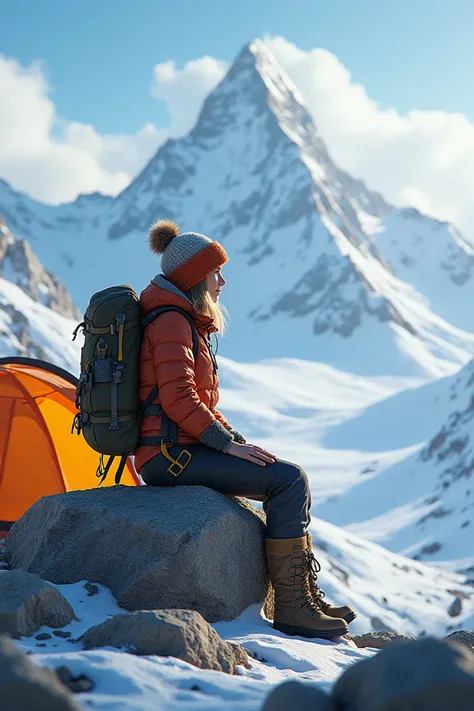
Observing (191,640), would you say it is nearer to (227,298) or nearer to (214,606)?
(214,606)

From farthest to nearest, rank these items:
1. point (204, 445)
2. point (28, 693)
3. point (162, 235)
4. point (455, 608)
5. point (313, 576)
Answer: point (455, 608), point (162, 235), point (204, 445), point (313, 576), point (28, 693)

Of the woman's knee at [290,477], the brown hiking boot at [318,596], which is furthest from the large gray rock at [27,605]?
the brown hiking boot at [318,596]

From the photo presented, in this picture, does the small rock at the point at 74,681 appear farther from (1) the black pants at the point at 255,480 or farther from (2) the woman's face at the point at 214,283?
(2) the woman's face at the point at 214,283

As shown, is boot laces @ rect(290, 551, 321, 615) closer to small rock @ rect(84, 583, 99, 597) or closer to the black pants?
the black pants

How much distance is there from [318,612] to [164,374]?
1992 millimetres

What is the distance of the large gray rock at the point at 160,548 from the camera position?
5.77 meters

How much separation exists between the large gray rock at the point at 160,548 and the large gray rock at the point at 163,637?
1.11m

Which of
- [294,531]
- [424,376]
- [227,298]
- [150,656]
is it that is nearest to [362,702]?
[150,656]

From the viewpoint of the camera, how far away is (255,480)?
6.05 m

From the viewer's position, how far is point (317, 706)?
3.11 meters

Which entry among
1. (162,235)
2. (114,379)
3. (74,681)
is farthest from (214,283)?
(74,681)

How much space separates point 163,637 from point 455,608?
3745 cm

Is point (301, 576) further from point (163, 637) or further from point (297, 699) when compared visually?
point (297, 699)

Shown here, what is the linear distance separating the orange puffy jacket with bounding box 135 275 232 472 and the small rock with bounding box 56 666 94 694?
7.64 feet
